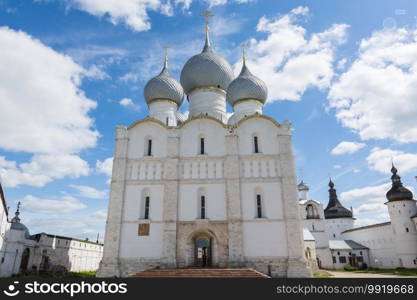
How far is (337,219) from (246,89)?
32.6m

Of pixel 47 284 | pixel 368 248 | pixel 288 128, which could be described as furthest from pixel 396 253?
pixel 47 284

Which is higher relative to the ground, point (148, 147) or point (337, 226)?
point (148, 147)

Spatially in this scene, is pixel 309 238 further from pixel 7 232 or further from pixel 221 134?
pixel 7 232

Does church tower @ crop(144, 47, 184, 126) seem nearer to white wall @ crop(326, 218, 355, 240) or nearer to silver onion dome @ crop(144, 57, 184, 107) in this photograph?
silver onion dome @ crop(144, 57, 184, 107)

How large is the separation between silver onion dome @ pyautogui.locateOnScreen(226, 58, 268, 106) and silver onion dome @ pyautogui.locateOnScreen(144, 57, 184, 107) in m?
4.23

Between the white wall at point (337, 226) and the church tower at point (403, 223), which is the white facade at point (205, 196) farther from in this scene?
the white wall at point (337, 226)

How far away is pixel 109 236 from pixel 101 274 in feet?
7.21

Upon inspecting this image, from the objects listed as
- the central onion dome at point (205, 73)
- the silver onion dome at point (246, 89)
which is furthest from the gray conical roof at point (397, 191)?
the central onion dome at point (205, 73)

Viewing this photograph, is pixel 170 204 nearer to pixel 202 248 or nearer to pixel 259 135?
pixel 202 248

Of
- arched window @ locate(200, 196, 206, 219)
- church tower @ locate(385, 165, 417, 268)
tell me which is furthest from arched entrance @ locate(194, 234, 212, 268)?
church tower @ locate(385, 165, 417, 268)

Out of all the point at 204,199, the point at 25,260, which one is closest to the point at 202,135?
the point at 204,199

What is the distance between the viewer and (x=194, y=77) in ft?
81.7

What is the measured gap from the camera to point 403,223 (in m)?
32.1

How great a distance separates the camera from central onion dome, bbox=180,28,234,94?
24.8 metres
